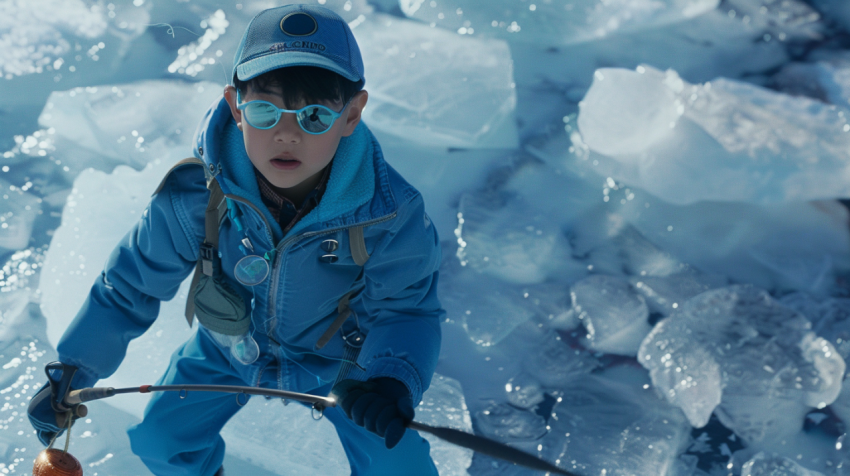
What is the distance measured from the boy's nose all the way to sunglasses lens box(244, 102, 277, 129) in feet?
0.04

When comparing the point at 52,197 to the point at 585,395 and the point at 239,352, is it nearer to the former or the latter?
the point at 239,352

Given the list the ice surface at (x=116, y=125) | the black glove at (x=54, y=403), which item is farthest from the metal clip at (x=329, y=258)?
the ice surface at (x=116, y=125)

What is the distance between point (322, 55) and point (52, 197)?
158 cm

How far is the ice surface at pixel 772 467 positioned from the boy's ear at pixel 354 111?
4.18 feet

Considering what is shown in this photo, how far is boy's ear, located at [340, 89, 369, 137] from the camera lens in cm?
125

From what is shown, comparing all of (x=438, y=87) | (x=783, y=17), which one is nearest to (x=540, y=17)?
(x=438, y=87)

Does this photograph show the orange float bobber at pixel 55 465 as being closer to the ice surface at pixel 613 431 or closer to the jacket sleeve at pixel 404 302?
the jacket sleeve at pixel 404 302

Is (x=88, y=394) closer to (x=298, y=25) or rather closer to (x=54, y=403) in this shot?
(x=54, y=403)

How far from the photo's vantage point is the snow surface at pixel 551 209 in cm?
186

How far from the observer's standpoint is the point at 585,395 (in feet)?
6.44

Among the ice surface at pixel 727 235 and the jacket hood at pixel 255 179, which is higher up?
the jacket hood at pixel 255 179

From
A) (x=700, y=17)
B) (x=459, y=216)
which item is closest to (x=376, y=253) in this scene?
(x=459, y=216)

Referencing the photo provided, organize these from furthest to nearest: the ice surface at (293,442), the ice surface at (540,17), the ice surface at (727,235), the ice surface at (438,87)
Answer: the ice surface at (540,17) → the ice surface at (438,87) → the ice surface at (727,235) → the ice surface at (293,442)

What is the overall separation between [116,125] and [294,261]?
153 centimetres
